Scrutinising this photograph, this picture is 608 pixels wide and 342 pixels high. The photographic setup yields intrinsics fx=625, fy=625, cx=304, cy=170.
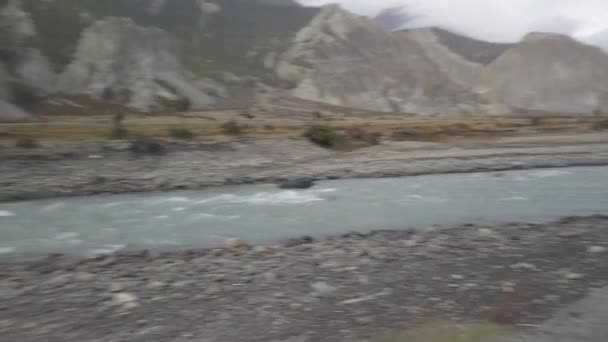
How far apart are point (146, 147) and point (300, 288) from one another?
4174 centimetres

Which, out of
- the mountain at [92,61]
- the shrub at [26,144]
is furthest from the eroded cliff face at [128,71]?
the shrub at [26,144]

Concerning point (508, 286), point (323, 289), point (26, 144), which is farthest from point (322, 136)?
point (508, 286)

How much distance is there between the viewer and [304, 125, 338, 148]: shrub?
66750 mm

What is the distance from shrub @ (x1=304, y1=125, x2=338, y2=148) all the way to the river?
23995 millimetres

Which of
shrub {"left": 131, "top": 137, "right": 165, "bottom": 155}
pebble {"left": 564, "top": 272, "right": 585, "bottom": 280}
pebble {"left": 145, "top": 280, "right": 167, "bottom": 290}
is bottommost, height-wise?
pebble {"left": 564, "top": 272, "right": 585, "bottom": 280}

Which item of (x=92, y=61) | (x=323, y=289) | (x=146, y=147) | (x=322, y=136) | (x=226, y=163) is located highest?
(x=92, y=61)

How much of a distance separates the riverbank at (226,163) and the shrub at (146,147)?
0.47m

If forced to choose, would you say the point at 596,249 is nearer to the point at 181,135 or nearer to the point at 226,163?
the point at 226,163

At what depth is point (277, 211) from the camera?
2972cm

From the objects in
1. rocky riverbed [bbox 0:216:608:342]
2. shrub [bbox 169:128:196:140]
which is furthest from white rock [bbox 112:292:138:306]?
shrub [bbox 169:128:196:140]

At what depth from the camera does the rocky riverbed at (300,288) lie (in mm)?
10555

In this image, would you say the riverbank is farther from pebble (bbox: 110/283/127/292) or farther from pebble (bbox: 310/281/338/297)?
pebble (bbox: 310/281/338/297)

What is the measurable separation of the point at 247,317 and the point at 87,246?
12324mm

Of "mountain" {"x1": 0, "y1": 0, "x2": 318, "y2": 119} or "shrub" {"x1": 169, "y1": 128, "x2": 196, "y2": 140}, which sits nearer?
"shrub" {"x1": 169, "y1": 128, "x2": 196, "y2": 140}
